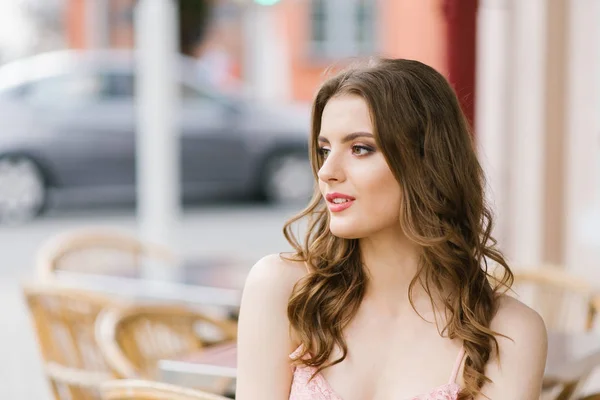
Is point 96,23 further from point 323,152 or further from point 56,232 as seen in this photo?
point 323,152

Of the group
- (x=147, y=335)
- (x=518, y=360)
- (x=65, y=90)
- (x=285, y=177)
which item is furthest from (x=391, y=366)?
(x=285, y=177)

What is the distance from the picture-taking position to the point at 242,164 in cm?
1131

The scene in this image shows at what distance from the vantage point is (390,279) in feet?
6.24

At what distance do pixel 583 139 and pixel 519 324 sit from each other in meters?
3.87

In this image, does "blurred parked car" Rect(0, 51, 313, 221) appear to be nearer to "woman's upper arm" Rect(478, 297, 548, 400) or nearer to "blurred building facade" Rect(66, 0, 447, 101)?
"blurred building facade" Rect(66, 0, 447, 101)

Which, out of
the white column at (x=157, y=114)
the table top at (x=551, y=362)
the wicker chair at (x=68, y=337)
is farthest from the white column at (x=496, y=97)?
the wicker chair at (x=68, y=337)

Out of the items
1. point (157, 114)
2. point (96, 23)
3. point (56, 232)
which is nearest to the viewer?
point (157, 114)

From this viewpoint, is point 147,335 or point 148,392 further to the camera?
point 147,335

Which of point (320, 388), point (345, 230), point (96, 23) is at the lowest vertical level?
point (96, 23)

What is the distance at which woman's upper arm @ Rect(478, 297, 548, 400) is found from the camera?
5.81ft

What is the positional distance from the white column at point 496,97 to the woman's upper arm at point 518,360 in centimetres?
391

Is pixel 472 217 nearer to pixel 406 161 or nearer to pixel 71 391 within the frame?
pixel 406 161

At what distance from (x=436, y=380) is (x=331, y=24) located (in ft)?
56.4

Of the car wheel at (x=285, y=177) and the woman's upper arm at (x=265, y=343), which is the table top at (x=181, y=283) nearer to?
the woman's upper arm at (x=265, y=343)
